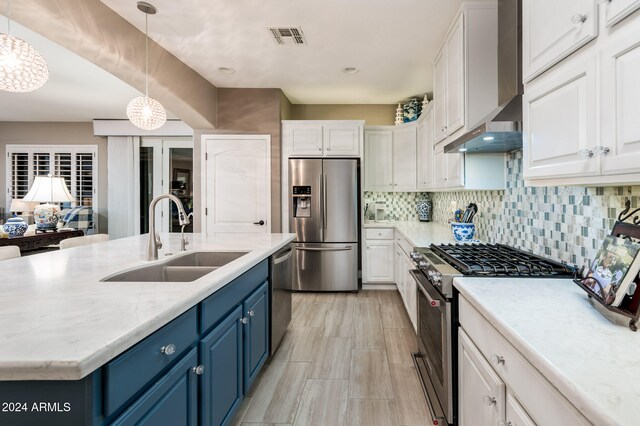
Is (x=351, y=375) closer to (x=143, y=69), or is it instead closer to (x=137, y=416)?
(x=137, y=416)

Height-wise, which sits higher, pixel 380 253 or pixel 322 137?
pixel 322 137

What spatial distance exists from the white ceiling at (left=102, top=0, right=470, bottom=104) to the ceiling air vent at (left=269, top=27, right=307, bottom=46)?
7 centimetres

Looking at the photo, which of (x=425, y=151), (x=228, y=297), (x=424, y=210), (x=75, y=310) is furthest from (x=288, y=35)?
(x=424, y=210)

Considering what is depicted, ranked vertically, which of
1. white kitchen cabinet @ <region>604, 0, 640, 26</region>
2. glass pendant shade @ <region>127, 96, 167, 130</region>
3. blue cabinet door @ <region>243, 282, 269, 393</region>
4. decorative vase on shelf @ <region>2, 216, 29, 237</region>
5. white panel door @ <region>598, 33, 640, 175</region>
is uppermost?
glass pendant shade @ <region>127, 96, 167, 130</region>

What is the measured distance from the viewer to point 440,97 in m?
3.06

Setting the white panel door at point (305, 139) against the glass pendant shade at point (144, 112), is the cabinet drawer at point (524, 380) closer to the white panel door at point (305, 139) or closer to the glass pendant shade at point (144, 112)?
the glass pendant shade at point (144, 112)

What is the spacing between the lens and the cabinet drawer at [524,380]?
0.77m

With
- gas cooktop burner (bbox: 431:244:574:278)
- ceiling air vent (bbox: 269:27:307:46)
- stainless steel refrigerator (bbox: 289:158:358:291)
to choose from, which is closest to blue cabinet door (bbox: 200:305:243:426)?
gas cooktop burner (bbox: 431:244:574:278)

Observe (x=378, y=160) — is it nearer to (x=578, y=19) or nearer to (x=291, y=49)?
(x=291, y=49)

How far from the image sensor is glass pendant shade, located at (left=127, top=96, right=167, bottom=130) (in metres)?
2.85

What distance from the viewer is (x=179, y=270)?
200 cm

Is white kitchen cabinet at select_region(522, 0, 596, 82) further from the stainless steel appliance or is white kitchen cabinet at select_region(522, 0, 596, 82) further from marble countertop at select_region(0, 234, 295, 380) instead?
the stainless steel appliance

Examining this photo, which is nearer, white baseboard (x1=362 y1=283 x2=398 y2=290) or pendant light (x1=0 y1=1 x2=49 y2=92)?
pendant light (x1=0 y1=1 x2=49 y2=92)

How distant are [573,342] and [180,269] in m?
1.84
